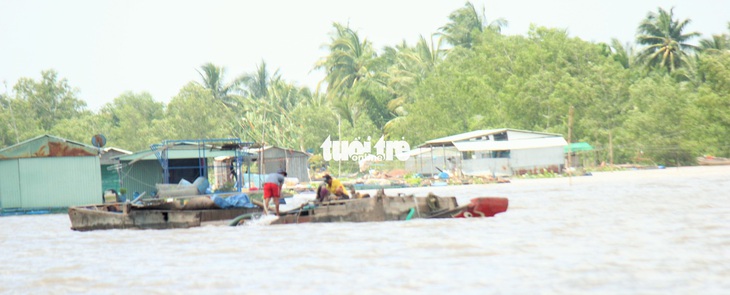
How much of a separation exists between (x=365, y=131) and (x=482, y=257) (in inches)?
2255

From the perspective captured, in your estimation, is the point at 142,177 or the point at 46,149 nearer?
the point at 46,149

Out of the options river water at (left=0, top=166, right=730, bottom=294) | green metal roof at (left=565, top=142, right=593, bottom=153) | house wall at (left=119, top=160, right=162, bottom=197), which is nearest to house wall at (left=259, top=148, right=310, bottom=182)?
house wall at (left=119, top=160, right=162, bottom=197)

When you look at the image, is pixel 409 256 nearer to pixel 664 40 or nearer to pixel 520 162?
pixel 520 162

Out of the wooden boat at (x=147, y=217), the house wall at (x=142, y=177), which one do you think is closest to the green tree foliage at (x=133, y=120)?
the house wall at (x=142, y=177)

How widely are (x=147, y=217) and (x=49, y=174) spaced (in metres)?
10.1

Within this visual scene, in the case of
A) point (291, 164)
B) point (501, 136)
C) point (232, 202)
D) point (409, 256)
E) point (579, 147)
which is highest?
point (501, 136)

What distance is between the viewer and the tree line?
54.2 m

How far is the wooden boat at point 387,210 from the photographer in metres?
21.8

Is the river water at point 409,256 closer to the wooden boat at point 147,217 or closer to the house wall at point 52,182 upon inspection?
the wooden boat at point 147,217

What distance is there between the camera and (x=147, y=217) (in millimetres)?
23047

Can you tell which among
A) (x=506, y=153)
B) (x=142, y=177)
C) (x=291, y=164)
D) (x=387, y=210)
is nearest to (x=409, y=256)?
(x=387, y=210)

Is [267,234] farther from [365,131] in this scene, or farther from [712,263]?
[365,131]

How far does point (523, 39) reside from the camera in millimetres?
68875

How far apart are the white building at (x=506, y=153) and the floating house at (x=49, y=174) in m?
21.8
